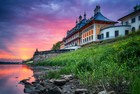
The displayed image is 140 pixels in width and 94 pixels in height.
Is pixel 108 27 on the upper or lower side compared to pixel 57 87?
upper

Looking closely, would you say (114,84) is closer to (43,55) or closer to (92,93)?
(92,93)

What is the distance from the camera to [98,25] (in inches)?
1299

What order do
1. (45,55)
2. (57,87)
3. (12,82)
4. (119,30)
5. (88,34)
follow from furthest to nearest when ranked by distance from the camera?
(88,34) < (45,55) < (119,30) < (12,82) < (57,87)

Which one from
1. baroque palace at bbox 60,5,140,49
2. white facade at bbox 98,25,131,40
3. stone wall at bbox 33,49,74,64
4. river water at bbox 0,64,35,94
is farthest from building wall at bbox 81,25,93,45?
river water at bbox 0,64,35,94

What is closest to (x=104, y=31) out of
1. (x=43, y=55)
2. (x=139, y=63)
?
(x=43, y=55)

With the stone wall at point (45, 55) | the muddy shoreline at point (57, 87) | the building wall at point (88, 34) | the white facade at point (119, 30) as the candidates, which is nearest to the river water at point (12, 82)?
the muddy shoreline at point (57, 87)

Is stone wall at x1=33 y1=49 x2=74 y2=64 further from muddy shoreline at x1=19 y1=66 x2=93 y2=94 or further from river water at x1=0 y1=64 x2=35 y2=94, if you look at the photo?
muddy shoreline at x1=19 y1=66 x2=93 y2=94

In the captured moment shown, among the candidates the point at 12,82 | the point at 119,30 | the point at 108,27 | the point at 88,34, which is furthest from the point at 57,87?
the point at 88,34

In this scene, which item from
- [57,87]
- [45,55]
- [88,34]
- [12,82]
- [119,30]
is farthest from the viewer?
[88,34]

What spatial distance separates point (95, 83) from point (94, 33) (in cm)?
3064

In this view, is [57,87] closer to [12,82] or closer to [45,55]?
[12,82]

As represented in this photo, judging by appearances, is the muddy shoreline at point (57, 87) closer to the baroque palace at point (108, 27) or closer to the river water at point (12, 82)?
the river water at point (12, 82)

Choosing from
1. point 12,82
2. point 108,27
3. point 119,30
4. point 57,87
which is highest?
point 108,27

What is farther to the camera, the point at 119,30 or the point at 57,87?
the point at 119,30
